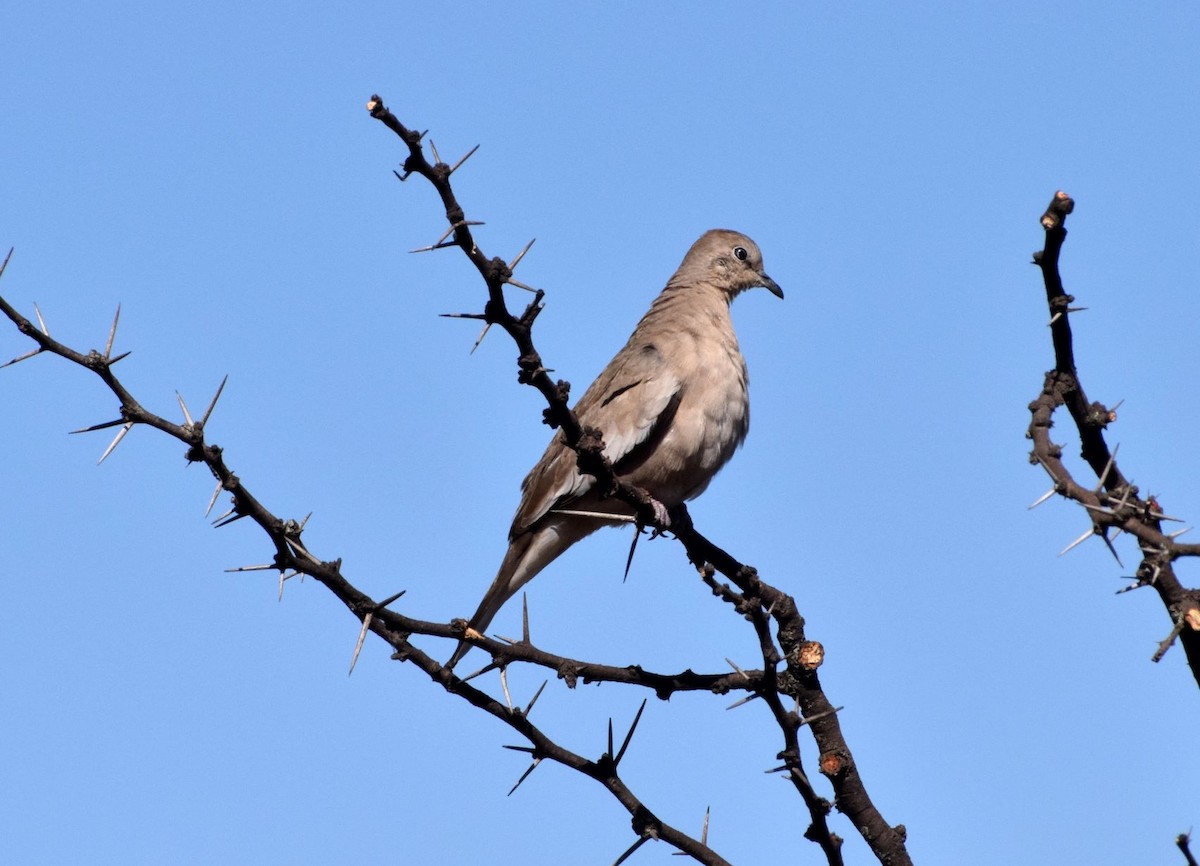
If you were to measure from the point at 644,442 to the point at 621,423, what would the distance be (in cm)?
15

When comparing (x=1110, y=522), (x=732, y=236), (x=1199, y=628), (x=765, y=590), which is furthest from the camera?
(x=732, y=236)

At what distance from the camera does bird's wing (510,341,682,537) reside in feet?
21.5

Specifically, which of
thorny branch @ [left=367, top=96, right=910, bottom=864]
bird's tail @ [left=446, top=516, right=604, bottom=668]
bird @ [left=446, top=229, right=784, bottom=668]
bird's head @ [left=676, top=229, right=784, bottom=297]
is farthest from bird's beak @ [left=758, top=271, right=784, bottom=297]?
thorny branch @ [left=367, top=96, right=910, bottom=864]

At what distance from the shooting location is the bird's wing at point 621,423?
6566mm

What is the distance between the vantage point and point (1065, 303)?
365 cm

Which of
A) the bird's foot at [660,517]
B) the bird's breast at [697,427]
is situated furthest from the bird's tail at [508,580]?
the bird's foot at [660,517]

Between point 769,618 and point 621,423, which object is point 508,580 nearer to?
point 621,423

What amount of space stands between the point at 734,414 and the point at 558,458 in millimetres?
946

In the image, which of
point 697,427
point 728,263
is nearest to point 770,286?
point 728,263

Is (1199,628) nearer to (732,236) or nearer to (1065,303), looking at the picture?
(1065,303)

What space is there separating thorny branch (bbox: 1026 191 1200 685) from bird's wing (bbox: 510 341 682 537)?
2929 millimetres

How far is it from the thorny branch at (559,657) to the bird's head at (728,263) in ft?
12.1

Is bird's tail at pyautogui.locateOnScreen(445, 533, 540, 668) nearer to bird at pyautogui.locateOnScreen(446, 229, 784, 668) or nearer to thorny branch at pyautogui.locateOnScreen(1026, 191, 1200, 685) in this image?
bird at pyautogui.locateOnScreen(446, 229, 784, 668)

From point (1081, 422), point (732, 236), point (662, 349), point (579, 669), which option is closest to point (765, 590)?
point (579, 669)
